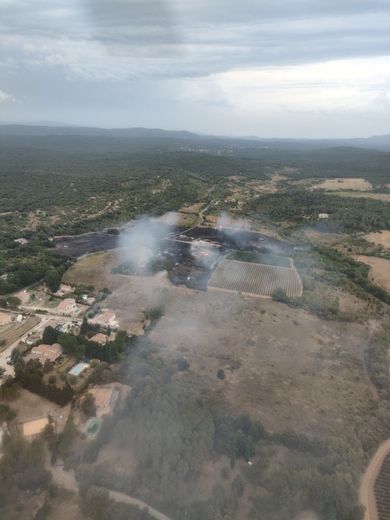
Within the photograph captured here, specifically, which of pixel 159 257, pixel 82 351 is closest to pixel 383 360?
pixel 82 351

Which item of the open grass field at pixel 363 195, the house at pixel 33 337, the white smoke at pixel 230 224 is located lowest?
the white smoke at pixel 230 224

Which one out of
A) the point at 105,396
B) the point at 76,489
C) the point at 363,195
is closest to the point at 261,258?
the point at 105,396

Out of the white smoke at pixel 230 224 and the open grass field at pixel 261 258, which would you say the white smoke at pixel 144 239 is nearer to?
the white smoke at pixel 230 224

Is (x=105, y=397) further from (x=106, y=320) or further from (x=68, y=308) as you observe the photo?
(x=68, y=308)

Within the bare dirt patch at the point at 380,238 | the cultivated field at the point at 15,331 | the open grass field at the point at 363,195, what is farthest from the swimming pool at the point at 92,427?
the open grass field at the point at 363,195

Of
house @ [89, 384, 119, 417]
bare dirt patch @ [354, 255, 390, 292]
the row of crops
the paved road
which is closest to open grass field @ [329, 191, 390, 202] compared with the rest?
bare dirt patch @ [354, 255, 390, 292]

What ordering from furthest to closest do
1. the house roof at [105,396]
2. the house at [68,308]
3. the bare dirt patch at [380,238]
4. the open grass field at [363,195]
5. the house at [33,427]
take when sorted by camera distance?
the open grass field at [363,195], the bare dirt patch at [380,238], the house at [68,308], the house roof at [105,396], the house at [33,427]

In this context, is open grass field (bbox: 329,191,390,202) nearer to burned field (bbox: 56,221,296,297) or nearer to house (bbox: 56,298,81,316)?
burned field (bbox: 56,221,296,297)

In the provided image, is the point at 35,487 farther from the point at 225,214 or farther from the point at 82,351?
the point at 225,214

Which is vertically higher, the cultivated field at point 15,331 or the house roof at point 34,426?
the house roof at point 34,426
